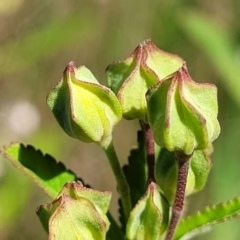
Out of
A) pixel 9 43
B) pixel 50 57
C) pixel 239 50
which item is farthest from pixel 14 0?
pixel 239 50

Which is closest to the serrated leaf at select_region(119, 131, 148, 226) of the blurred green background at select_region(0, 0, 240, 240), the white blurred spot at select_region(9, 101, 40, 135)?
the blurred green background at select_region(0, 0, 240, 240)

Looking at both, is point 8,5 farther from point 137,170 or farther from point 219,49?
point 137,170

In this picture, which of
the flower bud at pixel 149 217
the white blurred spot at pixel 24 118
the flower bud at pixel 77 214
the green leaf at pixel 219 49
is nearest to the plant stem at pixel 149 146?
the flower bud at pixel 149 217

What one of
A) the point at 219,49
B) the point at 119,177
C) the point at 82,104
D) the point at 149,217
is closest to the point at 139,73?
the point at 82,104

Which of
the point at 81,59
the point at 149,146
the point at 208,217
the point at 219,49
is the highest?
the point at 81,59

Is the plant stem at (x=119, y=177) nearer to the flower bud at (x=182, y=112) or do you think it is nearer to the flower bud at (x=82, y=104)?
the flower bud at (x=82, y=104)

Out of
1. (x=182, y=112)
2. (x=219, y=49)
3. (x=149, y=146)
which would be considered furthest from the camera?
(x=219, y=49)

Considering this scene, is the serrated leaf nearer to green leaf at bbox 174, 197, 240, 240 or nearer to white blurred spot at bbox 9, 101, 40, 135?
green leaf at bbox 174, 197, 240, 240
